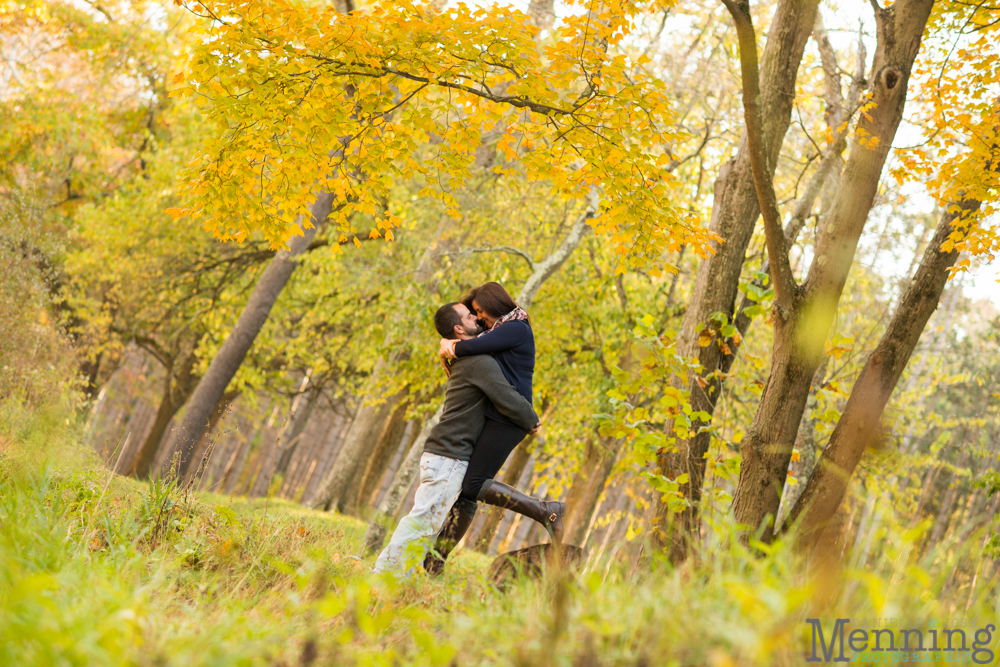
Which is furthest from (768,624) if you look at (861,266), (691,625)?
(861,266)

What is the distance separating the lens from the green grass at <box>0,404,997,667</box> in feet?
5.70

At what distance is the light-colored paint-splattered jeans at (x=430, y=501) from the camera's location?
367 cm

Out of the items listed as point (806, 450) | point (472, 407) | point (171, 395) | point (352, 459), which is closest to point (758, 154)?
point (472, 407)

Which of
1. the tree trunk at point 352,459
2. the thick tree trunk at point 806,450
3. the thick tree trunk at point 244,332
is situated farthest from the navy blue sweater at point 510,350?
the tree trunk at point 352,459

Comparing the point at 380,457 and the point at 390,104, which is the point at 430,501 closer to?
the point at 390,104

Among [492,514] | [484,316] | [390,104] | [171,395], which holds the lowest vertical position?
[171,395]

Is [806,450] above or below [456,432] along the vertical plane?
above

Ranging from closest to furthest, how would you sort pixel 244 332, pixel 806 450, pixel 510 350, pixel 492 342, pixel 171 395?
pixel 492 342 < pixel 510 350 < pixel 806 450 < pixel 244 332 < pixel 171 395

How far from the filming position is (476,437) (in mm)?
3967

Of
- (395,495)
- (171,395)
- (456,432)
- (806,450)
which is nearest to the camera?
(456,432)

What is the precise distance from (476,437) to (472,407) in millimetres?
180

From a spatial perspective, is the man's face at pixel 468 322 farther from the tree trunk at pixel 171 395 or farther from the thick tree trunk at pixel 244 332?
the tree trunk at pixel 171 395

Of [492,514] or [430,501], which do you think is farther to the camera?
[492,514]

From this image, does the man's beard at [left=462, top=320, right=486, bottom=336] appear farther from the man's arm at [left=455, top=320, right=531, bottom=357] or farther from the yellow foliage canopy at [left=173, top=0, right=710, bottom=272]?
the yellow foliage canopy at [left=173, top=0, right=710, bottom=272]
